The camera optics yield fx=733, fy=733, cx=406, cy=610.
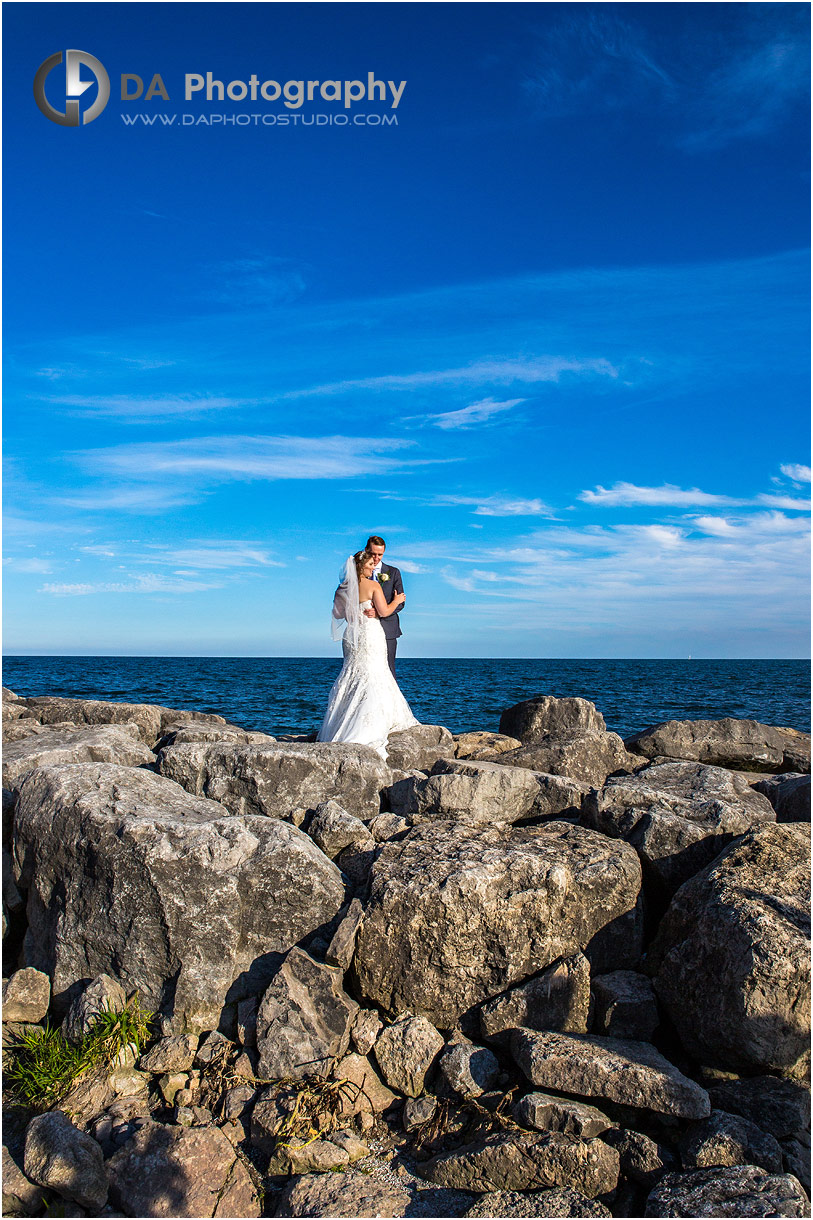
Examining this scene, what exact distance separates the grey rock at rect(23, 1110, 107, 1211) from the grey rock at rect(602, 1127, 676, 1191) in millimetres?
2915

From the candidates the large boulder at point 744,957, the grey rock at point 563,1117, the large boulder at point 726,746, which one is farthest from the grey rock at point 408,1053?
the large boulder at point 726,746

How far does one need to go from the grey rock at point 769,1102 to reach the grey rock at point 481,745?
5714mm

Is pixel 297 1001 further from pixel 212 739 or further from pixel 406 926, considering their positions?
pixel 212 739

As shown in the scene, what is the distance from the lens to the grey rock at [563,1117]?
13.8 feet

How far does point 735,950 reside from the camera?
15.4 feet

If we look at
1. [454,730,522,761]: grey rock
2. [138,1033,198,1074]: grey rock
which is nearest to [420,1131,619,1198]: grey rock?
[138,1033,198,1074]: grey rock

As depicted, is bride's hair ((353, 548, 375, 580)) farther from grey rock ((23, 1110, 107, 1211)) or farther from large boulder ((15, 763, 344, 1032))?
grey rock ((23, 1110, 107, 1211))

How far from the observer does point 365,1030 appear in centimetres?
507

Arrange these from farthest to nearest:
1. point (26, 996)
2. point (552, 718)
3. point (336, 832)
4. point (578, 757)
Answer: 1. point (552, 718)
2. point (578, 757)
3. point (336, 832)
4. point (26, 996)

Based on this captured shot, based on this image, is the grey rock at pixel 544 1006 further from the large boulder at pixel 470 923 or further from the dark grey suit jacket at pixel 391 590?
the dark grey suit jacket at pixel 391 590

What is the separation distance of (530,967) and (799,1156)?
1.83 metres

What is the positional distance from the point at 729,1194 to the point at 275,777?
4935 millimetres

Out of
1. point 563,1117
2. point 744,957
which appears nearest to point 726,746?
point 744,957

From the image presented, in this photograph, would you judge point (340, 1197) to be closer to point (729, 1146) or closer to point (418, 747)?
point (729, 1146)
